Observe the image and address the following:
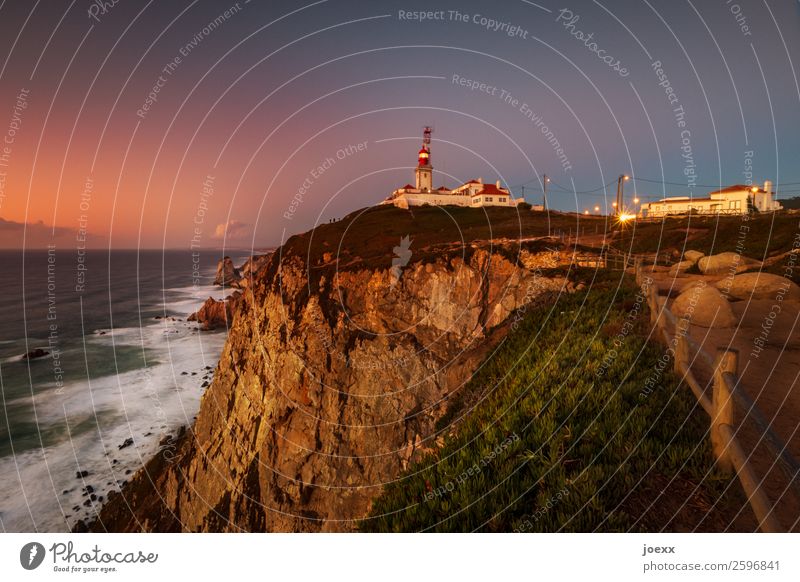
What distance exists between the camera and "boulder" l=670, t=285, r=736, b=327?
472 inches

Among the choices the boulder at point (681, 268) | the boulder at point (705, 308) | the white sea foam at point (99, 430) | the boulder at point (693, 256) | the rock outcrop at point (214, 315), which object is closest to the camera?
the boulder at point (705, 308)

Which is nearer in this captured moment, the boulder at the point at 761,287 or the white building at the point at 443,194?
the boulder at the point at 761,287

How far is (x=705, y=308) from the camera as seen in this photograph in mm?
12477

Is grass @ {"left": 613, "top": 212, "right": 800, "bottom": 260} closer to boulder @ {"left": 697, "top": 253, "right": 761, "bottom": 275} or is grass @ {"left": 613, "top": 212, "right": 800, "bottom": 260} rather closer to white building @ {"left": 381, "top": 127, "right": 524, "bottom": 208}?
boulder @ {"left": 697, "top": 253, "right": 761, "bottom": 275}

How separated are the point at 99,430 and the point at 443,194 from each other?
65.3 metres

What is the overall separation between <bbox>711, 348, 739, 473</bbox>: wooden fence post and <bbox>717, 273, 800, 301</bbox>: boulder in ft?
42.7

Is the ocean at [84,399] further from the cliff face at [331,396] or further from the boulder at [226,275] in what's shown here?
the boulder at [226,275]

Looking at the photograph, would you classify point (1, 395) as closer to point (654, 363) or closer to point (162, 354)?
point (162, 354)

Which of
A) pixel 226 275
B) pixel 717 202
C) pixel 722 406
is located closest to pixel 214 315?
pixel 226 275

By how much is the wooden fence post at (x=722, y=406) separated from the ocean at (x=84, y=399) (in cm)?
1186

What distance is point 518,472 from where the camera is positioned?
5738mm

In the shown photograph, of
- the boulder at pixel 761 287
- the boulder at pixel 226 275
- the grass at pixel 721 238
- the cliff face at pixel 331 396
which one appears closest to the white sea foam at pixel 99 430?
the cliff face at pixel 331 396

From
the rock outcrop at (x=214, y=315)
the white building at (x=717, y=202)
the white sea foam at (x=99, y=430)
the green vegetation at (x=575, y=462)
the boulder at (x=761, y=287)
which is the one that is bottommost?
the white sea foam at (x=99, y=430)

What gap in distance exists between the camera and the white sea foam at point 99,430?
2555cm
